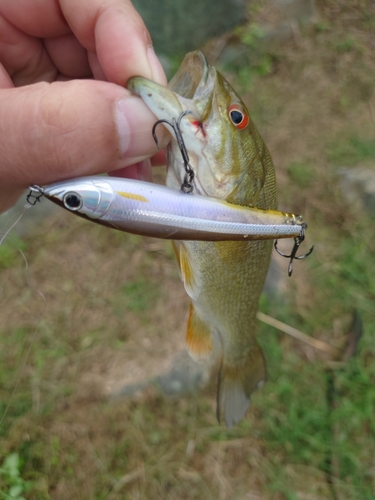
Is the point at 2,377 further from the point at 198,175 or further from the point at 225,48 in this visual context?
the point at 225,48

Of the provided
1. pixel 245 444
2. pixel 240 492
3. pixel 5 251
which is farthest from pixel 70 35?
pixel 240 492

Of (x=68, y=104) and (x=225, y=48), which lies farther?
(x=225, y=48)

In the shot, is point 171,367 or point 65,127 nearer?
point 65,127

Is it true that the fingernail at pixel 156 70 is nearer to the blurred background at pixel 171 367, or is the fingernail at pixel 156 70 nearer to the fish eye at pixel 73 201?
the fish eye at pixel 73 201

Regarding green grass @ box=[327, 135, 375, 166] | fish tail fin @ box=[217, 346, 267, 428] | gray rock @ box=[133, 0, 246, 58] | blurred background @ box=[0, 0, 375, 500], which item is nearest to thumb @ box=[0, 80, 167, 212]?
fish tail fin @ box=[217, 346, 267, 428]

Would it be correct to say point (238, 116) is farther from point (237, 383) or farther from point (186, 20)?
point (186, 20)

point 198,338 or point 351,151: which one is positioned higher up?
point 351,151

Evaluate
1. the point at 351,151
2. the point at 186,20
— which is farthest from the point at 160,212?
the point at 186,20
